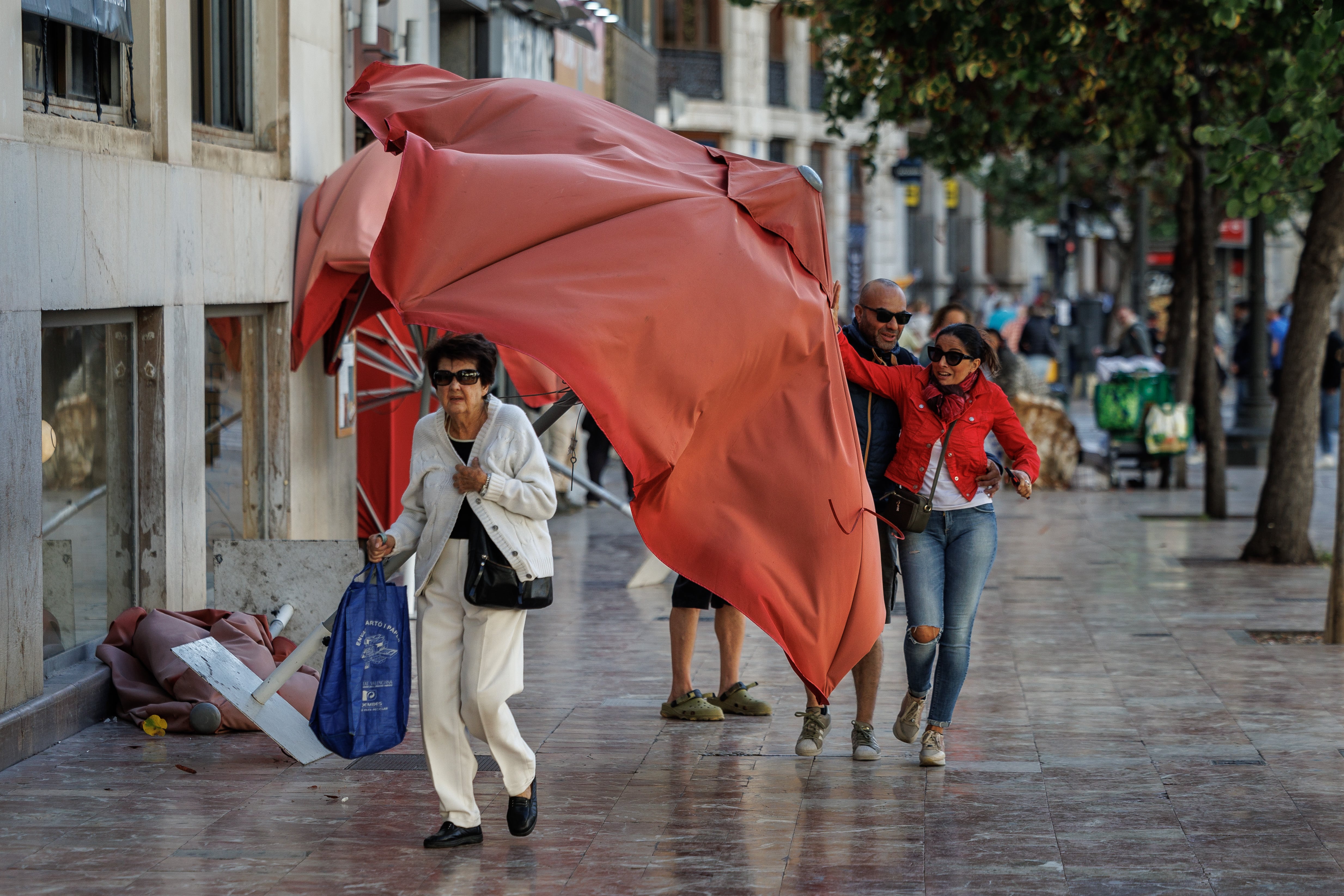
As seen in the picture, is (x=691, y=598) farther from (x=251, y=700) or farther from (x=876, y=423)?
(x=251, y=700)

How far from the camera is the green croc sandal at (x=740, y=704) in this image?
7.92 meters

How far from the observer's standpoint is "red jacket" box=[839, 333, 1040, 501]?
674 cm

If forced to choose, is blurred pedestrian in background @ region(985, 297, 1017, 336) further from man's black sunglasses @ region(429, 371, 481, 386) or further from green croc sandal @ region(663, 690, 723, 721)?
man's black sunglasses @ region(429, 371, 481, 386)

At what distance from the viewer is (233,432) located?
9961 mm

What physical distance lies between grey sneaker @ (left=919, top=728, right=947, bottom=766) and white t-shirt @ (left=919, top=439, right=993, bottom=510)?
0.92 metres

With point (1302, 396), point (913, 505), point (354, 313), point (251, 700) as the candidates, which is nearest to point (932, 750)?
point (913, 505)

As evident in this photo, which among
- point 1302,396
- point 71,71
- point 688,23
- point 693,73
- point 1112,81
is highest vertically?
point 688,23

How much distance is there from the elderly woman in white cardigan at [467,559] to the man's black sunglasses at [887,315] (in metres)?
1.84

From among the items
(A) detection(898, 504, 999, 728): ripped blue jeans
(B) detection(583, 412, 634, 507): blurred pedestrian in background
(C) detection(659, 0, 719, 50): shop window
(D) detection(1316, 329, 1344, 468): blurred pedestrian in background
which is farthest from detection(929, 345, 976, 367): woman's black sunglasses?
(C) detection(659, 0, 719, 50): shop window

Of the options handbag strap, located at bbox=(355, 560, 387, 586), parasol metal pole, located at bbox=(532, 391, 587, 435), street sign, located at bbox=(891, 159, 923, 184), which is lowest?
handbag strap, located at bbox=(355, 560, 387, 586)

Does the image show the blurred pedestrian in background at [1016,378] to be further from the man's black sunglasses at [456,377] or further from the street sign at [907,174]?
the street sign at [907,174]

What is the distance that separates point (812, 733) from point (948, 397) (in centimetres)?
152

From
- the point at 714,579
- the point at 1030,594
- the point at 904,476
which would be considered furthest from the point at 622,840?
the point at 1030,594

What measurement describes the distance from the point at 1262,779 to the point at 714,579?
2426 mm
